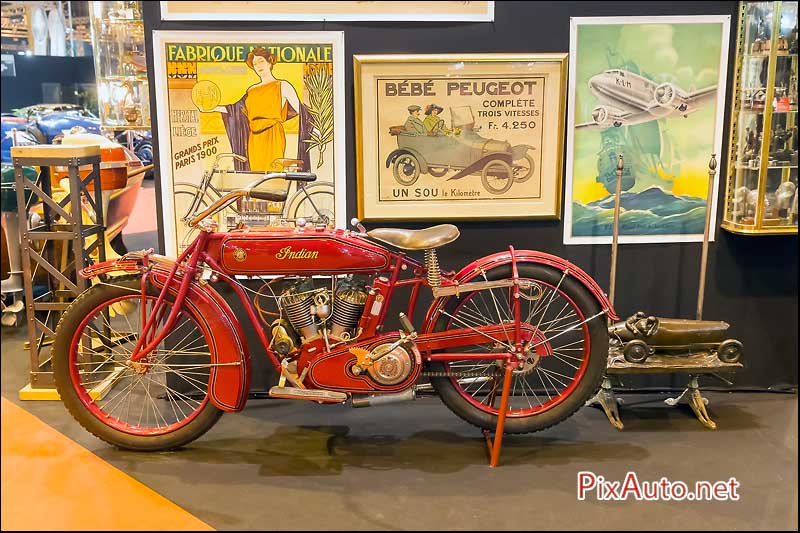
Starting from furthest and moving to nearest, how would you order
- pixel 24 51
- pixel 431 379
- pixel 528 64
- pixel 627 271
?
pixel 24 51 → pixel 627 271 → pixel 528 64 → pixel 431 379

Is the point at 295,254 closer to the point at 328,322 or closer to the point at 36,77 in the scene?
the point at 328,322

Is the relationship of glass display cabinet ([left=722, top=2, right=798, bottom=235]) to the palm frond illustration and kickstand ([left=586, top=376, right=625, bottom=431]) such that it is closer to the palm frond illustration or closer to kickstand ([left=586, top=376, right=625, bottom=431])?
kickstand ([left=586, top=376, right=625, bottom=431])

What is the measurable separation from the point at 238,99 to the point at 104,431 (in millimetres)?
1861

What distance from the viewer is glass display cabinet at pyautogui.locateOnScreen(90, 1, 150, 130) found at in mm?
4633

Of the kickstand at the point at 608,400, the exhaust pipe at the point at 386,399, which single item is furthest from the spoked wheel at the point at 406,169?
the kickstand at the point at 608,400

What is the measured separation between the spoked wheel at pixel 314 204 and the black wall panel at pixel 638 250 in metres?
0.12

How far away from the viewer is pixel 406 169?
13.1ft

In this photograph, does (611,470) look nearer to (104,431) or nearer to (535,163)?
(535,163)

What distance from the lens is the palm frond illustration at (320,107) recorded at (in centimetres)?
389

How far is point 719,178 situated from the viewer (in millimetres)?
4082

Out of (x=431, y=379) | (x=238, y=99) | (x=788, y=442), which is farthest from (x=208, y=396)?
(x=788, y=442)

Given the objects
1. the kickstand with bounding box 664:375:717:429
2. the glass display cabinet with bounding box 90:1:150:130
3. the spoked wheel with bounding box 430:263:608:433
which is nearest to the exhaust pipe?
the spoked wheel with bounding box 430:263:608:433

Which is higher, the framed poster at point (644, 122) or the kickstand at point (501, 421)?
the framed poster at point (644, 122)

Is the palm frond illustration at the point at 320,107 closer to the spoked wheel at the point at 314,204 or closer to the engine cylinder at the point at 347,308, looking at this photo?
the spoked wheel at the point at 314,204
